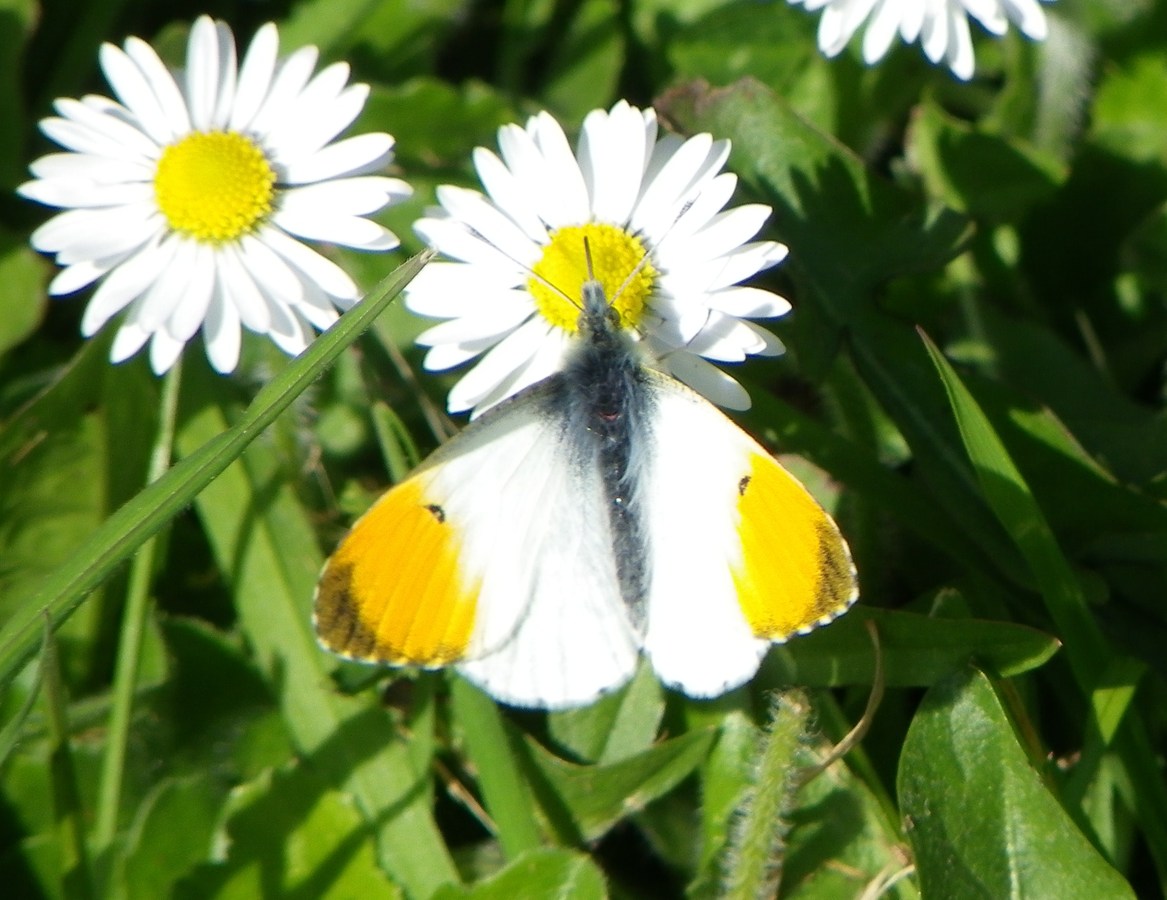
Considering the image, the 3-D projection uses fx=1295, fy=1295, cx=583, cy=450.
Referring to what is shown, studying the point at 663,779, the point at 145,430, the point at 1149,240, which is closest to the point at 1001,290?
the point at 1149,240

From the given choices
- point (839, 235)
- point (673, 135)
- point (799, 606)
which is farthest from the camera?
point (839, 235)

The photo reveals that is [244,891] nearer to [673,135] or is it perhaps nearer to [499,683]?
[499,683]

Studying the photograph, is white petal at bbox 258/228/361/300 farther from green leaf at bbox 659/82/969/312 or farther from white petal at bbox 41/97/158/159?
green leaf at bbox 659/82/969/312

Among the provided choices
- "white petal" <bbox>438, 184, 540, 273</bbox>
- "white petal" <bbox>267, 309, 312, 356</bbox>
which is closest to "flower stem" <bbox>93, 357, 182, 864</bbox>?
"white petal" <bbox>267, 309, 312, 356</bbox>

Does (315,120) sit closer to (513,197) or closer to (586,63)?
(513,197)

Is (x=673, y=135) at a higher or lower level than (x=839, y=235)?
higher
